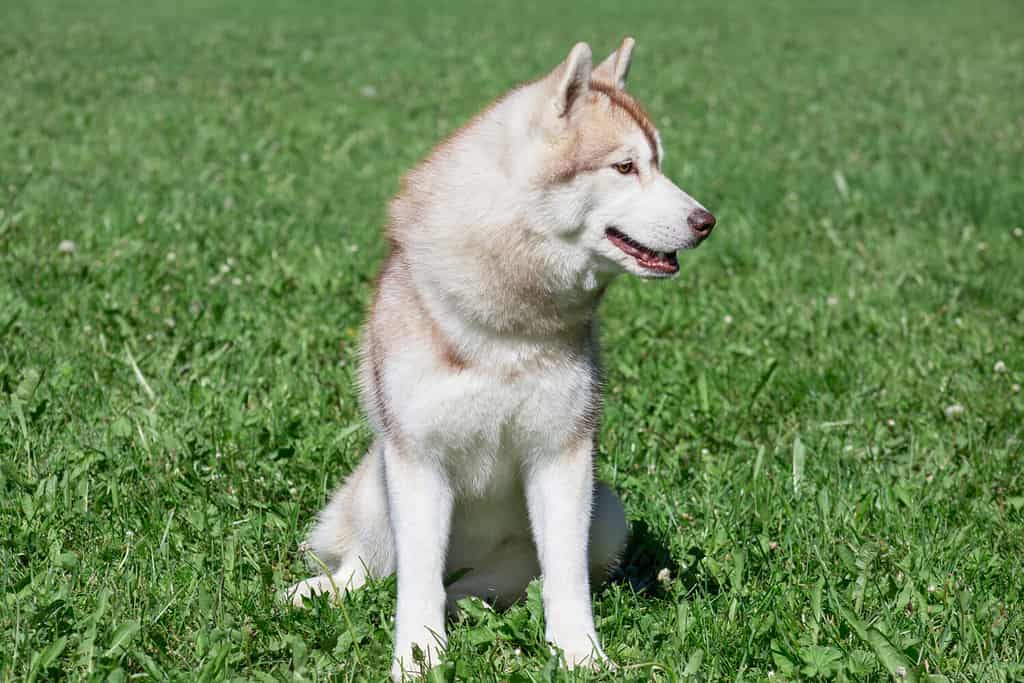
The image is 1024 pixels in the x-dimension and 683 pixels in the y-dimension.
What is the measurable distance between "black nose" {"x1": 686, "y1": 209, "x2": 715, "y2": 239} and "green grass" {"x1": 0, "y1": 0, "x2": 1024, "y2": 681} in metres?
1.02

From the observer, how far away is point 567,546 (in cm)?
315

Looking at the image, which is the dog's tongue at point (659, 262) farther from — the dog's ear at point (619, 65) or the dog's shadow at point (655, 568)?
the dog's shadow at point (655, 568)

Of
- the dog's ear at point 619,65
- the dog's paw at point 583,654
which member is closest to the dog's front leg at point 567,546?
the dog's paw at point 583,654

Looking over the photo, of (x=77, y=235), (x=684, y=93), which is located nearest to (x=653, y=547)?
(x=77, y=235)

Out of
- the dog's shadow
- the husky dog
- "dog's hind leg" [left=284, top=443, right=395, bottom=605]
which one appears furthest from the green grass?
the husky dog

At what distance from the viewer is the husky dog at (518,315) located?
118 inches

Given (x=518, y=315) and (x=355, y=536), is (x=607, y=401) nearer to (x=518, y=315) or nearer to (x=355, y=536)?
(x=355, y=536)

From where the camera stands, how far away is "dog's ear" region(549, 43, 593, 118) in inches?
117

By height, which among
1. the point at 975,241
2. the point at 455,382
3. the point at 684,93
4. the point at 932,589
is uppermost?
the point at 455,382

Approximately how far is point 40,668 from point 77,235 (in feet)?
12.2

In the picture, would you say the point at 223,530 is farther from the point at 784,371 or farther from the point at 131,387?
the point at 784,371

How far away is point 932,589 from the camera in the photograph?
3.35 m

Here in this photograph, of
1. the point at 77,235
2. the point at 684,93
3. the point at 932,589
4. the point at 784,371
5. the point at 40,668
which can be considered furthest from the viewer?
the point at 684,93

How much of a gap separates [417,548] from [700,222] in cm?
113
